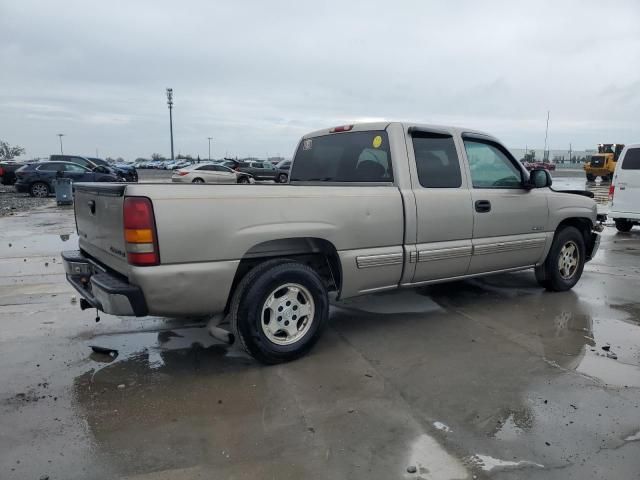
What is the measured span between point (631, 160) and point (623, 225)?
1838 millimetres

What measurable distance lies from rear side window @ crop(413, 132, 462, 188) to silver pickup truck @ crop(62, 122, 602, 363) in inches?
0.5

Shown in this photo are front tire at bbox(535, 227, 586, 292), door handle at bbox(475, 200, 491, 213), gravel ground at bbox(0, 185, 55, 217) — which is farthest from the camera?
gravel ground at bbox(0, 185, 55, 217)

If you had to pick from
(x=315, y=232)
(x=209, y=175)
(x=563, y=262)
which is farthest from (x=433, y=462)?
(x=209, y=175)

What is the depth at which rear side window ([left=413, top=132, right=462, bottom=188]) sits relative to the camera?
4.55 meters

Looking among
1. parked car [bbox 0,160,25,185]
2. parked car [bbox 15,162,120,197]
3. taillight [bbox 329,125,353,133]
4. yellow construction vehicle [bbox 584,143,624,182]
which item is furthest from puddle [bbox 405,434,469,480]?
yellow construction vehicle [bbox 584,143,624,182]

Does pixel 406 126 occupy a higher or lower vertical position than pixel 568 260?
higher

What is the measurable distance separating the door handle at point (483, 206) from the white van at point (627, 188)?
795 cm

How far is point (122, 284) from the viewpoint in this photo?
3381mm

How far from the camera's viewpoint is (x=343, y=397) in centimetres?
334

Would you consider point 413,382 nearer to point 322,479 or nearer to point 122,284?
point 322,479

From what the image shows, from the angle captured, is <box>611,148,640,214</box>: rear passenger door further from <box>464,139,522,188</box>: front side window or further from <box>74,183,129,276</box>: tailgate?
<box>74,183,129,276</box>: tailgate

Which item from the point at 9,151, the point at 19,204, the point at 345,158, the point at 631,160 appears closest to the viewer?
the point at 345,158

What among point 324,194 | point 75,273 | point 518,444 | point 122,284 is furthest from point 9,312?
point 518,444

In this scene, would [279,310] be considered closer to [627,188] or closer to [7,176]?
[627,188]
